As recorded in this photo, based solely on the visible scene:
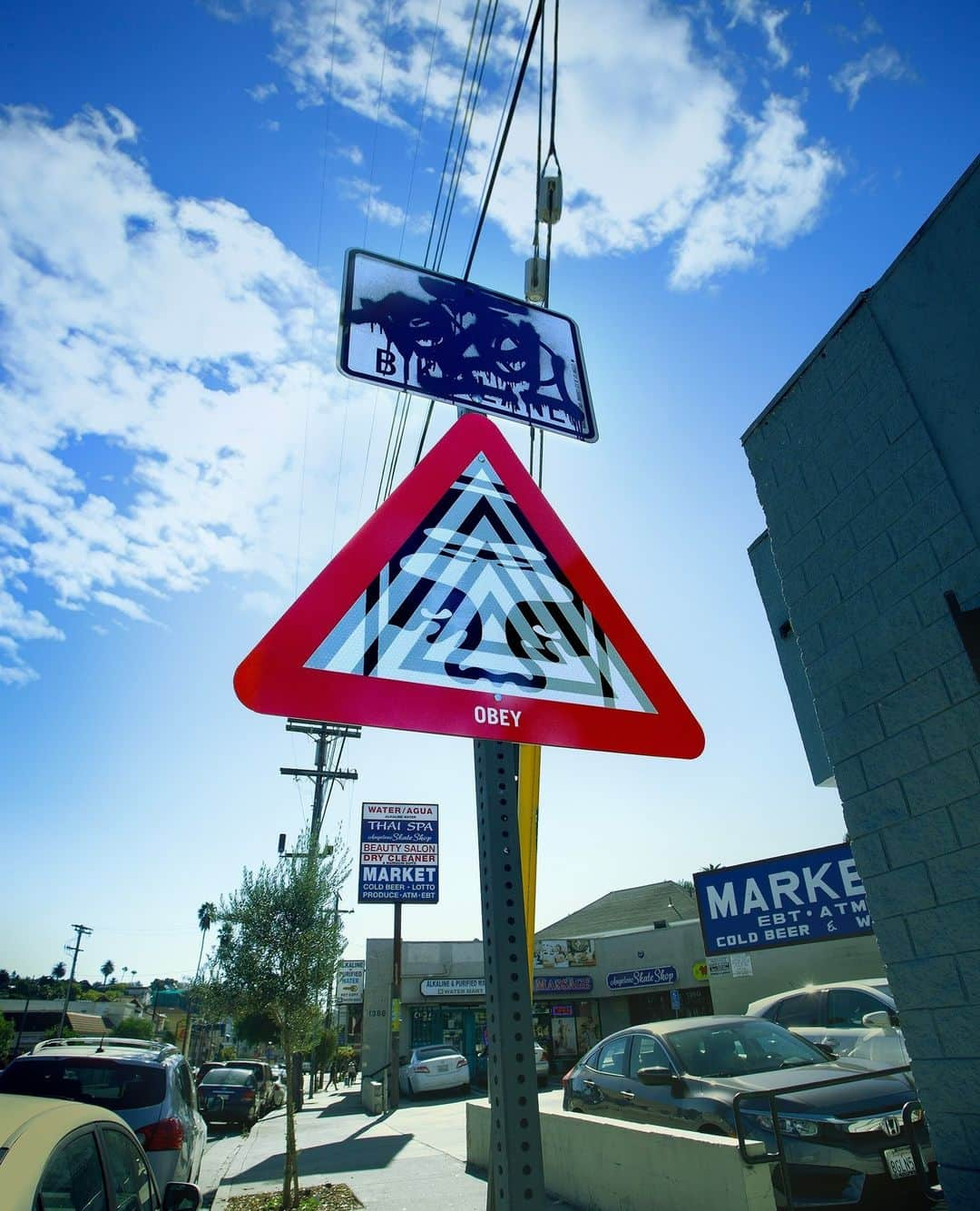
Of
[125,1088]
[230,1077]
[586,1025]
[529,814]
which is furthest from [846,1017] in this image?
[586,1025]

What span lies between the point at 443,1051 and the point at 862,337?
78.1ft

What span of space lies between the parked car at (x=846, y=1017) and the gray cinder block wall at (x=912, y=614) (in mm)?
4552

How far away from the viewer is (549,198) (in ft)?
13.4

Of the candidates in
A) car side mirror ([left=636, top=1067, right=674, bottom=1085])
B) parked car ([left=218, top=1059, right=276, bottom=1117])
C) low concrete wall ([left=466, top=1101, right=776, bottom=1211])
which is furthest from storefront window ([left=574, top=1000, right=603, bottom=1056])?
car side mirror ([left=636, top=1067, right=674, bottom=1085])

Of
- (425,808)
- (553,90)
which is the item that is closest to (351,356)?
(553,90)

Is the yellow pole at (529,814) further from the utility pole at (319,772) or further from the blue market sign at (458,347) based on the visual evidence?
the utility pole at (319,772)

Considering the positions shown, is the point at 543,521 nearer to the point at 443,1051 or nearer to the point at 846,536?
the point at 846,536

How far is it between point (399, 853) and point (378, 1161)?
13666mm

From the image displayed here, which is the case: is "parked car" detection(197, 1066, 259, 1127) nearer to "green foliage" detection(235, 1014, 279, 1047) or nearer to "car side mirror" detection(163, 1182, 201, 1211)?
"green foliage" detection(235, 1014, 279, 1047)

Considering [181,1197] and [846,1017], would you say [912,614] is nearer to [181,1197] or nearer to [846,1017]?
[181,1197]

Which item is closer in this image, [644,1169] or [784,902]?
[644,1169]

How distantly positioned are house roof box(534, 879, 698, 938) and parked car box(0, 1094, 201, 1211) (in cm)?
2633

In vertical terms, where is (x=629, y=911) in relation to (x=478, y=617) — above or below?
above

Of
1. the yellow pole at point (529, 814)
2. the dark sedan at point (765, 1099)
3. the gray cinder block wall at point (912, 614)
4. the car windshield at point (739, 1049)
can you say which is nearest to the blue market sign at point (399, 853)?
the dark sedan at point (765, 1099)
